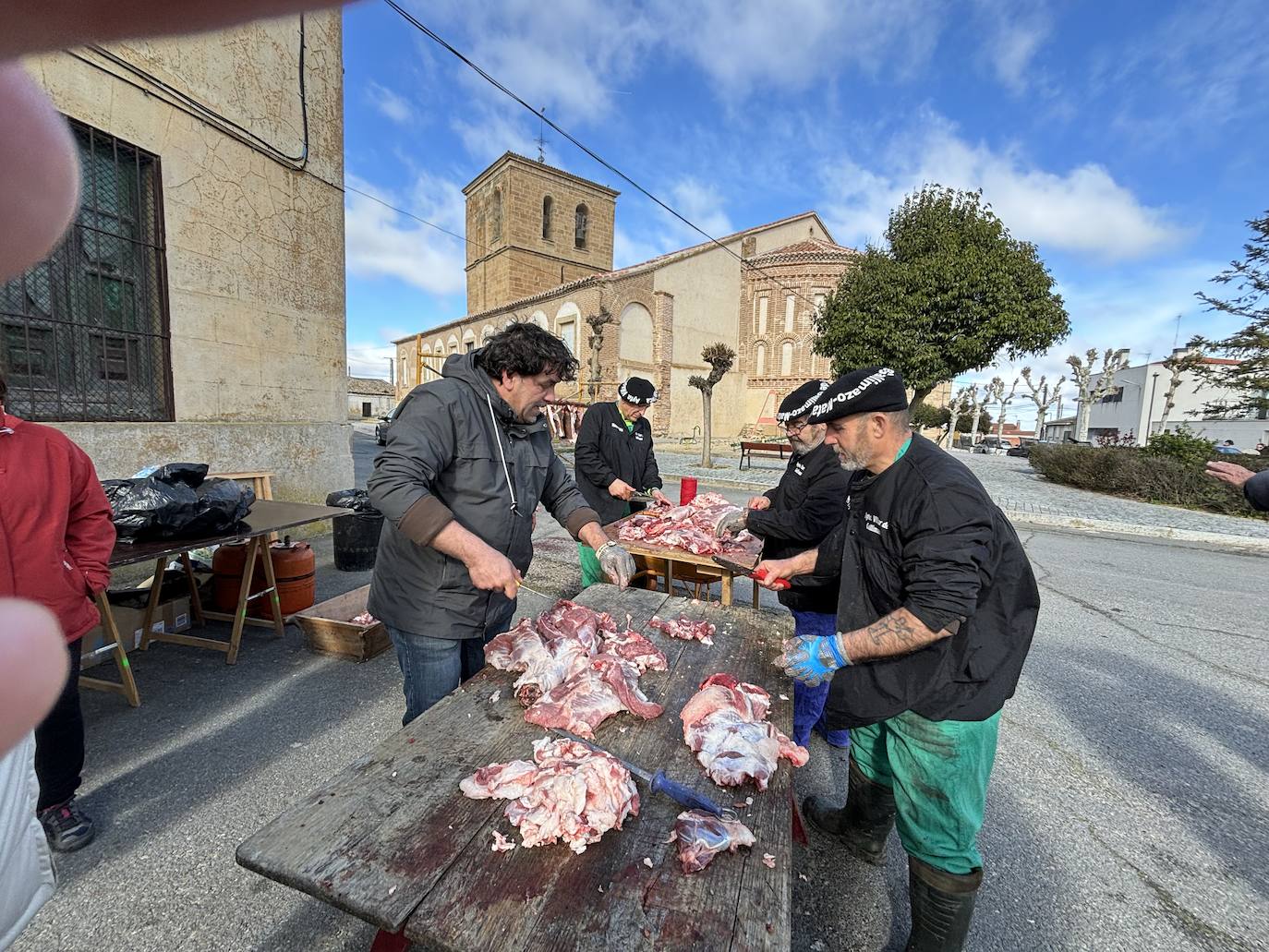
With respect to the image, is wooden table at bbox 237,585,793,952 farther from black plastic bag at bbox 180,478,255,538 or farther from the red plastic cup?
the red plastic cup

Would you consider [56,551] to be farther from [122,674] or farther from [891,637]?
[891,637]

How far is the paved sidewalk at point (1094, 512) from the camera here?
976 cm

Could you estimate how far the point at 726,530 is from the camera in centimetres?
441

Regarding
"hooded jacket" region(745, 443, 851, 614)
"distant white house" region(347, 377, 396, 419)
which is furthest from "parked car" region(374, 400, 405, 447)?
"distant white house" region(347, 377, 396, 419)

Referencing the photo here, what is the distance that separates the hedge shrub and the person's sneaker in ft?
51.6

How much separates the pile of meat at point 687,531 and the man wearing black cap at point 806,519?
0.48 meters

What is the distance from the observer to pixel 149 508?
3551 mm

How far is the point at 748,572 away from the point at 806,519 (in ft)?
1.73

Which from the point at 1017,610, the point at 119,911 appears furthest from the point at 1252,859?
the point at 119,911

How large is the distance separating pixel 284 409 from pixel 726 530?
227 inches

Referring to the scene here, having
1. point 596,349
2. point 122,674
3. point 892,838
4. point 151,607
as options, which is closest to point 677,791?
point 892,838

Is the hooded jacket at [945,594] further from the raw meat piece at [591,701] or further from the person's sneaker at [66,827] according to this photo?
the person's sneaker at [66,827]

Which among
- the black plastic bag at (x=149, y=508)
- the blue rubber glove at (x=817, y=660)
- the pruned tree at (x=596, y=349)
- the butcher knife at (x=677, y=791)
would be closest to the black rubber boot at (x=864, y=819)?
the blue rubber glove at (x=817, y=660)

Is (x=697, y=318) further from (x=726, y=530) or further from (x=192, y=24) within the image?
(x=192, y=24)
